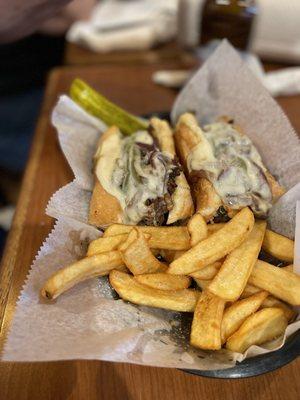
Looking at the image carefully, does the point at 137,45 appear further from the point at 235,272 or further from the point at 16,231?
the point at 235,272

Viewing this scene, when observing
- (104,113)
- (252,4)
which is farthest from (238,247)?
(252,4)

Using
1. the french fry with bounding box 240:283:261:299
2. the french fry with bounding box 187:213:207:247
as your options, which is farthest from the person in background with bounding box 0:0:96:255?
the french fry with bounding box 240:283:261:299

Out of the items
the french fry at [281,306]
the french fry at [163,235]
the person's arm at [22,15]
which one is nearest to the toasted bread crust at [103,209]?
the french fry at [163,235]

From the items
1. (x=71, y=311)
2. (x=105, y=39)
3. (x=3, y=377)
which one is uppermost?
(x=105, y=39)

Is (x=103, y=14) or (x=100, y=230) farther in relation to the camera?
(x=103, y=14)

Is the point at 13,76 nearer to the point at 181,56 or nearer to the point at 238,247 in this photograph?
the point at 181,56

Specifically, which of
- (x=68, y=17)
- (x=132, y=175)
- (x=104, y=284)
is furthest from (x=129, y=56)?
(x=104, y=284)

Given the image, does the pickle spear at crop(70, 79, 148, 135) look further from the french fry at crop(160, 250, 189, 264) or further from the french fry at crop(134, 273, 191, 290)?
the french fry at crop(134, 273, 191, 290)
